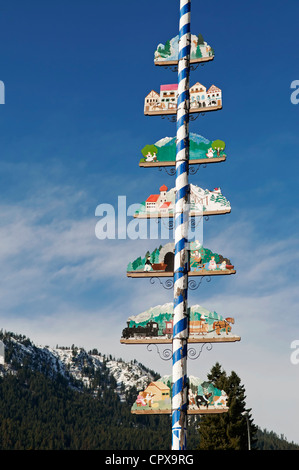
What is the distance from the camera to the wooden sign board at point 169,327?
55.7 ft

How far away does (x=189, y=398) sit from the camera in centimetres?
1667

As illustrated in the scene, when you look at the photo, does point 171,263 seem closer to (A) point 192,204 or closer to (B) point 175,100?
(A) point 192,204

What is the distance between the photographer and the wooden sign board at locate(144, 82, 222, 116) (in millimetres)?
18484

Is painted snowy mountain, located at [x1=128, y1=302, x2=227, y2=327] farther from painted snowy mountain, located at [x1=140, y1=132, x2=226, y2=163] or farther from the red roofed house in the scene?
the red roofed house

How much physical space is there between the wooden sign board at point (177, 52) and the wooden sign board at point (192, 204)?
4.11 metres

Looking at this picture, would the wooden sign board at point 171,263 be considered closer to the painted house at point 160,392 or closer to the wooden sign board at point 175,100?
the painted house at point 160,392

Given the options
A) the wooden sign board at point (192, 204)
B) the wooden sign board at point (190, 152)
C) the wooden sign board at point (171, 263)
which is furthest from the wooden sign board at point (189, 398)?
the wooden sign board at point (190, 152)

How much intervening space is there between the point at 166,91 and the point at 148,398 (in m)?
9.62
